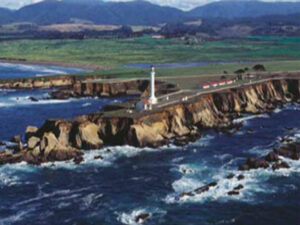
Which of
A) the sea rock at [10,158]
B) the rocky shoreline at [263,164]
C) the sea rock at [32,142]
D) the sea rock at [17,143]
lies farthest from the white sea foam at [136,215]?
the sea rock at [17,143]

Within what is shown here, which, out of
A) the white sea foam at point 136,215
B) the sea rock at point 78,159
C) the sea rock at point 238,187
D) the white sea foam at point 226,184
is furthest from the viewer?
the sea rock at point 78,159

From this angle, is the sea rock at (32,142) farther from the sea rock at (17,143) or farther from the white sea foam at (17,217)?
the white sea foam at (17,217)

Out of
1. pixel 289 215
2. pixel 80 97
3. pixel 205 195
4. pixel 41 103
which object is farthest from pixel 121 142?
pixel 80 97

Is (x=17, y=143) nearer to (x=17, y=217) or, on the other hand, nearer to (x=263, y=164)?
(x=17, y=217)

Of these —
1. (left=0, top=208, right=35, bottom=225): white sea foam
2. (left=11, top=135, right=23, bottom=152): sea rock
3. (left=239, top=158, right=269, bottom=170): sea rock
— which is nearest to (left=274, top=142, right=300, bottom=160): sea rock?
(left=239, top=158, right=269, bottom=170): sea rock

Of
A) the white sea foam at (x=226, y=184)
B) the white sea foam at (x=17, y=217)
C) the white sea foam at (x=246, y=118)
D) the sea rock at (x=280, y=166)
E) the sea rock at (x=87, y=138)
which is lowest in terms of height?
the white sea foam at (x=17, y=217)

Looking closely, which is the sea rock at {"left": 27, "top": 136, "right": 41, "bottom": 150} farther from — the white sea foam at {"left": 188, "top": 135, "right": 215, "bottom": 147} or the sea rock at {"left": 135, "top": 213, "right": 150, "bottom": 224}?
the sea rock at {"left": 135, "top": 213, "right": 150, "bottom": 224}
